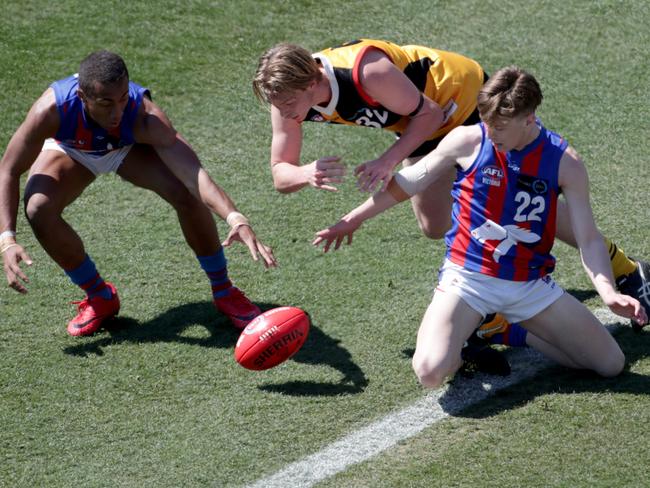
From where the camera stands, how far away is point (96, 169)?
20.5 ft

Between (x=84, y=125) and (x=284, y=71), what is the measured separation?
144cm

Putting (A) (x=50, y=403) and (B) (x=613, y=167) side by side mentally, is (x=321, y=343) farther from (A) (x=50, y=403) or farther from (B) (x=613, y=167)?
(B) (x=613, y=167)

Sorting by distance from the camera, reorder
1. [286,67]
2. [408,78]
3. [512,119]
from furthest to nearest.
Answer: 1. [408,78]
2. [286,67]
3. [512,119]

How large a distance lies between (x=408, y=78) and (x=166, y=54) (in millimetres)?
4223

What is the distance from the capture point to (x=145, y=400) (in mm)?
5555

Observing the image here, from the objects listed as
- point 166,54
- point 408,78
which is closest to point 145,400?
point 408,78

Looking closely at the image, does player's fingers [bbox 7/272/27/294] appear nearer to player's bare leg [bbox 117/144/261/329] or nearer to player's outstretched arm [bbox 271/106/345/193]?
player's bare leg [bbox 117/144/261/329]

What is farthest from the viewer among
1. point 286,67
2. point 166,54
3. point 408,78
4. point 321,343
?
point 166,54

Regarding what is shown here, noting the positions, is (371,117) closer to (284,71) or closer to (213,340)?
(284,71)

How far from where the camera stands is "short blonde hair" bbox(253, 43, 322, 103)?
5.16 metres

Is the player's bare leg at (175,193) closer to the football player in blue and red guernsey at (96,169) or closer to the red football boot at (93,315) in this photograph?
the football player in blue and red guernsey at (96,169)

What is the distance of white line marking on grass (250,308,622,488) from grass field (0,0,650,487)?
6 centimetres

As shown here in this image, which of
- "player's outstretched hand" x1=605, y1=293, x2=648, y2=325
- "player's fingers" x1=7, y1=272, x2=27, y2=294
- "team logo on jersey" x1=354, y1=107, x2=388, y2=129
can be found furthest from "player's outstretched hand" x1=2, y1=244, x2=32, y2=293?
"player's outstretched hand" x1=605, y1=293, x2=648, y2=325

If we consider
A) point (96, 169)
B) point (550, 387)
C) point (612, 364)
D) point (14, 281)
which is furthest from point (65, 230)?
point (612, 364)
